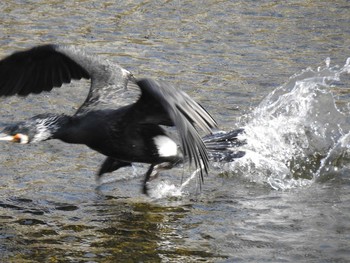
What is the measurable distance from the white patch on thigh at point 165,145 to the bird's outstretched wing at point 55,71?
49 centimetres

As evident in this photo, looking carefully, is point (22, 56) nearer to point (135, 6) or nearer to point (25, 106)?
point (25, 106)

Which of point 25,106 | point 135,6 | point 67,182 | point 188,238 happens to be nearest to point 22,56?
point 67,182

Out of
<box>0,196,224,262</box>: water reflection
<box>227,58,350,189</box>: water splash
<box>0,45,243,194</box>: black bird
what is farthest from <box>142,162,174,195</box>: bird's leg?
<box>227,58,350,189</box>: water splash

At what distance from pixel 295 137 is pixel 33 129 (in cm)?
261

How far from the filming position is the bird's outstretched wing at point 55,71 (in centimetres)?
701

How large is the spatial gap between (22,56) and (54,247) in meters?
1.93

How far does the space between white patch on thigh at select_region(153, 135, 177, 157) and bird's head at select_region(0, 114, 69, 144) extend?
2.52ft

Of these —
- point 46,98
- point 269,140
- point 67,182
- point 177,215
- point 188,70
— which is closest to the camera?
point 177,215

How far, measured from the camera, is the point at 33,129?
630cm

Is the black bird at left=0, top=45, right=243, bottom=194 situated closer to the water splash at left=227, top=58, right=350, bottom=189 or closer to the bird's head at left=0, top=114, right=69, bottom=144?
the bird's head at left=0, top=114, right=69, bottom=144

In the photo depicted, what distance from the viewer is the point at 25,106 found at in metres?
8.67

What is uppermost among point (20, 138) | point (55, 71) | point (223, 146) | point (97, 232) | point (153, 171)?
point (55, 71)

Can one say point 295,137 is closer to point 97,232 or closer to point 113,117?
point 113,117

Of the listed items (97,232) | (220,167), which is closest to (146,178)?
(220,167)
